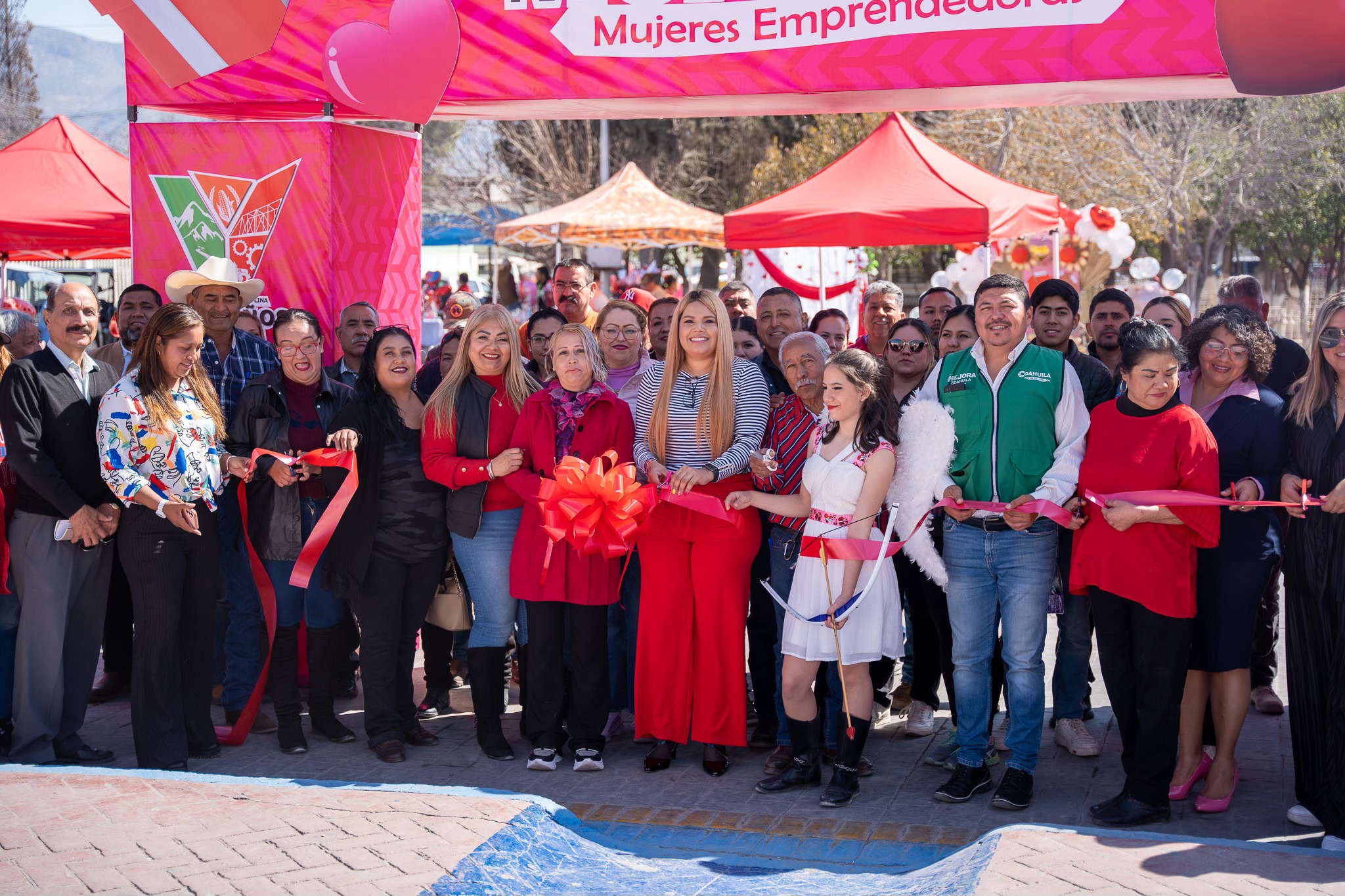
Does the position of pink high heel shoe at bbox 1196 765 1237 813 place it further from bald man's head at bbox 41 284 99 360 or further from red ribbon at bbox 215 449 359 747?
bald man's head at bbox 41 284 99 360

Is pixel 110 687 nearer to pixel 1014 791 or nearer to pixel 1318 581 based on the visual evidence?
pixel 1014 791

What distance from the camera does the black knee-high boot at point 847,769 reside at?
196 inches

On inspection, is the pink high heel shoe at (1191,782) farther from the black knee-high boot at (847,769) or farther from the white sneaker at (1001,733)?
the black knee-high boot at (847,769)

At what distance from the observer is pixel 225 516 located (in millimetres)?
6109

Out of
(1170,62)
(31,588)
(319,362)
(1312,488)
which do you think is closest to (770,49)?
(1170,62)

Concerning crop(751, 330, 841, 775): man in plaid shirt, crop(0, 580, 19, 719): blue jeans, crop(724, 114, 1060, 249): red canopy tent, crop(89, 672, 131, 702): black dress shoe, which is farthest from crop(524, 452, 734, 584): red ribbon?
crop(724, 114, 1060, 249): red canopy tent

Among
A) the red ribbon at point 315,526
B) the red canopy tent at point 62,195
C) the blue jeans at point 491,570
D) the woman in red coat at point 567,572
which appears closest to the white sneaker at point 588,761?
the woman in red coat at point 567,572

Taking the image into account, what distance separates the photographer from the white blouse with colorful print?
5125 millimetres

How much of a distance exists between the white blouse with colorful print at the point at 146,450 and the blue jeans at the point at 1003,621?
3247 mm

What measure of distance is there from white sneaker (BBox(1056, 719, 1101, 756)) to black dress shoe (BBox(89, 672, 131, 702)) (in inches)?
194

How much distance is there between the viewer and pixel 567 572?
539 centimetres

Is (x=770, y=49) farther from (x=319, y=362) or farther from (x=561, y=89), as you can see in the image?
(x=319, y=362)

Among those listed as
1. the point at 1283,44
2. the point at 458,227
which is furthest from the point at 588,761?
the point at 458,227

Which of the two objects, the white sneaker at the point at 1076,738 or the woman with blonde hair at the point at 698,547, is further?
the white sneaker at the point at 1076,738
